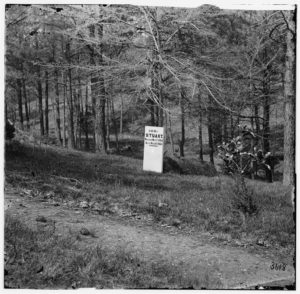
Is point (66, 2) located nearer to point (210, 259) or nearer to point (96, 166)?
point (210, 259)

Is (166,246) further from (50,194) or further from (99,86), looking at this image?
(99,86)

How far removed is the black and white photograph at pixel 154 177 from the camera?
588 cm

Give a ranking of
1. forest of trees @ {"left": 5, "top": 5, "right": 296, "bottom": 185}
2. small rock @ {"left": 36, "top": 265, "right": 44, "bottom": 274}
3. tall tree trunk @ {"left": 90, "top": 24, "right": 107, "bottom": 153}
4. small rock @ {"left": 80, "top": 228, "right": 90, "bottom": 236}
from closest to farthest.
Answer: small rock @ {"left": 36, "top": 265, "right": 44, "bottom": 274}
small rock @ {"left": 80, "top": 228, "right": 90, "bottom": 236}
forest of trees @ {"left": 5, "top": 5, "right": 296, "bottom": 185}
tall tree trunk @ {"left": 90, "top": 24, "right": 107, "bottom": 153}

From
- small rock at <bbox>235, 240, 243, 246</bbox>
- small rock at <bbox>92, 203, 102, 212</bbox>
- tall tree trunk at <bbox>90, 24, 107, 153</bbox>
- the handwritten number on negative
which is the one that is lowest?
the handwritten number on negative

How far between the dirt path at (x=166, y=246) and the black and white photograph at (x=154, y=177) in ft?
0.09

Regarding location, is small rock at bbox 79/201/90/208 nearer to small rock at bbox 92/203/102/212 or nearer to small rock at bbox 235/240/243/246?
small rock at bbox 92/203/102/212

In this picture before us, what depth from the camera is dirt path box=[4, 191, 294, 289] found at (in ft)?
20.5

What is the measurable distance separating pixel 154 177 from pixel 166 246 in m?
4.29

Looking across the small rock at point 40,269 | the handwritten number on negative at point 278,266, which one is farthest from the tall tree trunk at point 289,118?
the small rock at point 40,269

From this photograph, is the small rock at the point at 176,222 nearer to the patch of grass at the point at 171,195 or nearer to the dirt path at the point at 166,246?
the patch of grass at the point at 171,195

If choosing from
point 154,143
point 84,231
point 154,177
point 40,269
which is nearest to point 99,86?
point 154,143

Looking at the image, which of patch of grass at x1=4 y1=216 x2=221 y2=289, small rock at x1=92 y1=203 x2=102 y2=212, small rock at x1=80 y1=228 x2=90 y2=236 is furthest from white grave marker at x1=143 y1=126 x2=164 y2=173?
patch of grass at x1=4 y1=216 x2=221 y2=289

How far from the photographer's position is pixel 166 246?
6879mm

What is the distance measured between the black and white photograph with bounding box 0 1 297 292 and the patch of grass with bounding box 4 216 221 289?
0.02m
